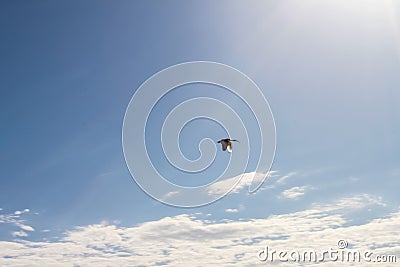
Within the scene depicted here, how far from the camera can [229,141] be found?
8044 cm
